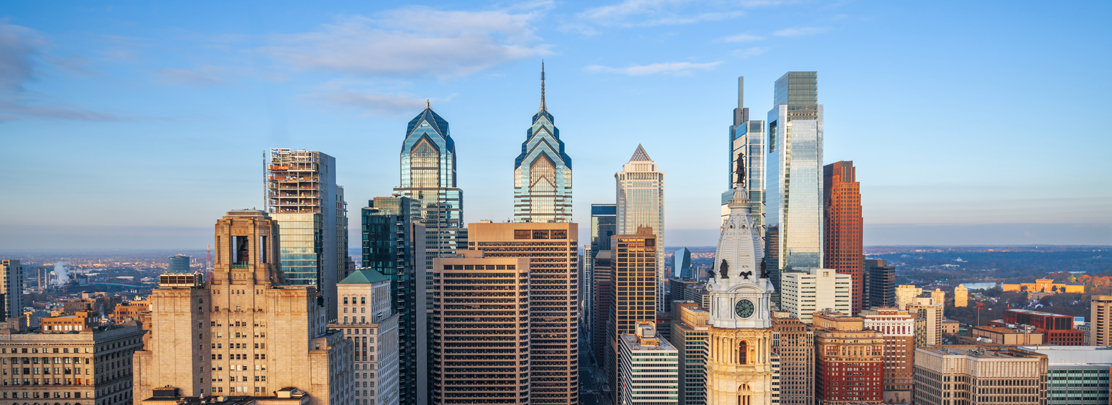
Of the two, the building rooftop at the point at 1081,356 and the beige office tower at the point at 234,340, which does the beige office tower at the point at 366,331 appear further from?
the building rooftop at the point at 1081,356

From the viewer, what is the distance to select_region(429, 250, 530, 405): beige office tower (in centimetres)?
18488

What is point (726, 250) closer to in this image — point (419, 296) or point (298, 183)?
point (298, 183)

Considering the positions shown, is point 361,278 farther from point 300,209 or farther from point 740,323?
point 740,323

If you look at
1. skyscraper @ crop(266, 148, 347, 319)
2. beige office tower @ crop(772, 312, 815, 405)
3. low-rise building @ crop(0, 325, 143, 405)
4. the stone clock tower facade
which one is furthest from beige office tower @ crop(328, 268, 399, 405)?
beige office tower @ crop(772, 312, 815, 405)

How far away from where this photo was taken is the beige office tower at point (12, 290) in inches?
6703

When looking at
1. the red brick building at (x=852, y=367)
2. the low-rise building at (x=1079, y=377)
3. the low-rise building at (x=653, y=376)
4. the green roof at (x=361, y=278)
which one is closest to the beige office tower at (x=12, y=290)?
the green roof at (x=361, y=278)

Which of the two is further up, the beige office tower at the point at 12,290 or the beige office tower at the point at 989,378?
the beige office tower at the point at 12,290

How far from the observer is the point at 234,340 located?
92.1 m

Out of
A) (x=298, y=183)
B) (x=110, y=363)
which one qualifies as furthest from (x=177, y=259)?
(x=110, y=363)

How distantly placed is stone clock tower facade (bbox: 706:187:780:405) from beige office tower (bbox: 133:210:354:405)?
174 feet

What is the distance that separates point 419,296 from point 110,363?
80.4m

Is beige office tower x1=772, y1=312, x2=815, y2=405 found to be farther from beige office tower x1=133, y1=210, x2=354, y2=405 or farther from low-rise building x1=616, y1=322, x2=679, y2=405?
beige office tower x1=133, y1=210, x2=354, y2=405

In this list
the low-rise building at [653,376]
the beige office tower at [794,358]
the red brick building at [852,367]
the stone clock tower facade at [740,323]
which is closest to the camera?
the stone clock tower facade at [740,323]

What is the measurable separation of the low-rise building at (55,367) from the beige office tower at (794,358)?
6163 inches
